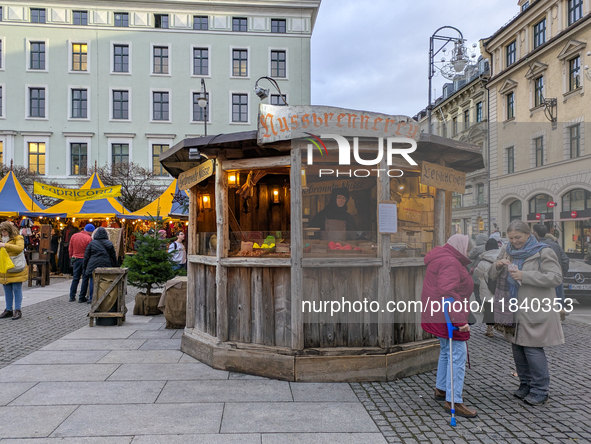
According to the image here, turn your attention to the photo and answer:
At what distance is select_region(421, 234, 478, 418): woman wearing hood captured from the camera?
428 centimetres

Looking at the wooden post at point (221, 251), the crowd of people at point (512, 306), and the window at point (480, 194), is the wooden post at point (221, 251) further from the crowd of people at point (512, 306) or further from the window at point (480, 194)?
the window at point (480, 194)

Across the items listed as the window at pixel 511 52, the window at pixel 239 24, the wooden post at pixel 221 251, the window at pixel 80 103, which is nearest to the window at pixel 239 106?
the window at pixel 239 24

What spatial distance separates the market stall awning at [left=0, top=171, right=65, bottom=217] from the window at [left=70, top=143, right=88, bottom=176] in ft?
55.2

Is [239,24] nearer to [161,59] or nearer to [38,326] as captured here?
[161,59]

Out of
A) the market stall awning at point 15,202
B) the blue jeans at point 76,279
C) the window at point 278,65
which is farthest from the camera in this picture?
the window at point 278,65

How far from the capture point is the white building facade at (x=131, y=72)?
3359cm

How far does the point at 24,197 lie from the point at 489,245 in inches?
673

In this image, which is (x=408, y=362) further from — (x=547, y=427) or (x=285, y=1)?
(x=285, y=1)

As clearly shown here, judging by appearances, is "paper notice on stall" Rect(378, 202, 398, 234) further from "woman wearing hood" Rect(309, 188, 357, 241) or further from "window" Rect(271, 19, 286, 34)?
"window" Rect(271, 19, 286, 34)

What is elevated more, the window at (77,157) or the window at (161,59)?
the window at (161,59)

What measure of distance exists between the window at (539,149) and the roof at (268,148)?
2473 centimetres

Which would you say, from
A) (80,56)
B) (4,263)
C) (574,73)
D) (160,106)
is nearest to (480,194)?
(574,73)

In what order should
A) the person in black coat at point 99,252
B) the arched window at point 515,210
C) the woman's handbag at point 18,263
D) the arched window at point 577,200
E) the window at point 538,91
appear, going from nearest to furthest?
1. the woman's handbag at point 18,263
2. the person in black coat at point 99,252
3. the arched window at point 577,200
4. the window at point 538,91
5. the arched window at point 515,210

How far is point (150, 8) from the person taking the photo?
34719 mm
